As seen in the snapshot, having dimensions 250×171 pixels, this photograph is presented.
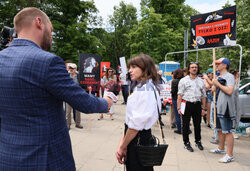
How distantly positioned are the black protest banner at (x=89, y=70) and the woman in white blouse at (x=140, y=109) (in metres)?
4.70

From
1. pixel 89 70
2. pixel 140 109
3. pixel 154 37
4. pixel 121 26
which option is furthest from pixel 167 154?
pixel 121 26

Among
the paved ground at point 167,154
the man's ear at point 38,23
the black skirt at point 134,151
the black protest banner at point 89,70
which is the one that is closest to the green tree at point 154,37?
the black protest banner at point 89,70

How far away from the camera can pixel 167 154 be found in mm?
4754

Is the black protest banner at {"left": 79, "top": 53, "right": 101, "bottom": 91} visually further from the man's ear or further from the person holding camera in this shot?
the man's ear

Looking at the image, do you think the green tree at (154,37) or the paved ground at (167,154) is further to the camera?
the green tree at (154,37)

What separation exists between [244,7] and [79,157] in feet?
74.3

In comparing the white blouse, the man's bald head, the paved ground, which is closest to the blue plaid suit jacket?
the man's bald head

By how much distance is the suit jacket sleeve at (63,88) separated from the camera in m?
1.36

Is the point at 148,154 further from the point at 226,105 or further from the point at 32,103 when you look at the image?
the point at 226,105

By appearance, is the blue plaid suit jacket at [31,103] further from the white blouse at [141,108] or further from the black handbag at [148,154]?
the black handbag at [148,154]

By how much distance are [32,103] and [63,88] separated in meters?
0.23

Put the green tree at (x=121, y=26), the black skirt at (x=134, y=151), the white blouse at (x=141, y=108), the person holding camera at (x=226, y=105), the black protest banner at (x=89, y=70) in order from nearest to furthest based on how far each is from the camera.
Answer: the white blouse at (x=141, y=108), the black skirt at (x=134, y=151), the person holding camera at (x=226, y=105), the black protest banner at (x=89, y=70), the green tree at (x=121, y=26)

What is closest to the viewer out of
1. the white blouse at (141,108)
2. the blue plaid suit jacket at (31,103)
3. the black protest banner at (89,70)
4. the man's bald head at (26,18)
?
the blue plaid suit jacket at (31,103)

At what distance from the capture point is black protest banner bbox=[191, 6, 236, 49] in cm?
559
